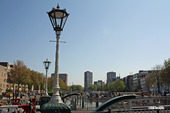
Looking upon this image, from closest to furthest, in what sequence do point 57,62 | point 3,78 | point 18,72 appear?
point 57,62
point 18,72
point 3,78

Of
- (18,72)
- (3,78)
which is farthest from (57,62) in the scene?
(3,78)

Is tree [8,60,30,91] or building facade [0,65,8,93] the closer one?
tree [8,60,30,91]

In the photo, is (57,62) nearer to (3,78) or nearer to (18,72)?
(18,72)

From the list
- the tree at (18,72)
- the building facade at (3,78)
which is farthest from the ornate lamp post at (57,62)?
the building facade at (3,78)

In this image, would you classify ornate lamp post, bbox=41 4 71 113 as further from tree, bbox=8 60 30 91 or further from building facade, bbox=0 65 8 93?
building facade, bbox=0 65 8 93

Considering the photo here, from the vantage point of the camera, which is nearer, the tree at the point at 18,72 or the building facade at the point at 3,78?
the tree at the point at 18,72

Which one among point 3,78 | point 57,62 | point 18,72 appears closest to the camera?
point 57,62

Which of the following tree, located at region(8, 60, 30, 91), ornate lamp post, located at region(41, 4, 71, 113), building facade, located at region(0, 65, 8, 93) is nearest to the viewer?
ornate lamp post, located at region(41, 4, 71, 113)

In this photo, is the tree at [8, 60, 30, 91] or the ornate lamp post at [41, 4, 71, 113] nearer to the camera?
the ornate lamp post at [41, 4, 71, 113]

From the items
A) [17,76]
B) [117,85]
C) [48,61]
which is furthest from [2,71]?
[117,85]

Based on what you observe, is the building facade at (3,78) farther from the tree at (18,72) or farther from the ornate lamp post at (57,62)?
the ornate lamp post at (57,62)

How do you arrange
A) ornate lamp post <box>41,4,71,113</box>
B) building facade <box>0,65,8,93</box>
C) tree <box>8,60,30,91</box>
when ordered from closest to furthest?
ornate lamp post <box>41,4,71,113</box>
tree <box>8,60,30,91</box>
building facade <box>0,65,8,93</box>

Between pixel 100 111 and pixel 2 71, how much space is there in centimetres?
6352

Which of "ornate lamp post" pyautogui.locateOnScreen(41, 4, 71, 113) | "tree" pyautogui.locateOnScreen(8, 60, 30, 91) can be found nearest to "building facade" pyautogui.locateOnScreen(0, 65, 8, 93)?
"tree" pyautogui.locateOnScreen(8, 60, 30, 91)
